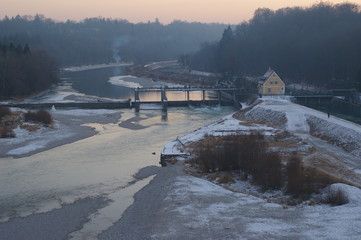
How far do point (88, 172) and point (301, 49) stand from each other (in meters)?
55.2

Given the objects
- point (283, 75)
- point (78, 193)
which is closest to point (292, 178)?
point (78, 193)

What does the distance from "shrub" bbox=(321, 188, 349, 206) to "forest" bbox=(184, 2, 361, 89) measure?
3305 cm

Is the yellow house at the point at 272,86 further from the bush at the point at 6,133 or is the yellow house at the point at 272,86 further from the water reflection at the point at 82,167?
the bush at the point at 6,133

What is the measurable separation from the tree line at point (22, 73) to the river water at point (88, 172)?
22123mm

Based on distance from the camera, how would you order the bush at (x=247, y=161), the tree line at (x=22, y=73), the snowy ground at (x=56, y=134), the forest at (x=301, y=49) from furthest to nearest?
the forest at (x=301, y=49), the tree line at (x=22, y=73), the snowy ground at (x=56, y=134), the bush at (x=247, y=161)

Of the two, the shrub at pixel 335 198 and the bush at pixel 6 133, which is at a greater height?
the bush at pixel 6 133

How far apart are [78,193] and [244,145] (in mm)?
9353

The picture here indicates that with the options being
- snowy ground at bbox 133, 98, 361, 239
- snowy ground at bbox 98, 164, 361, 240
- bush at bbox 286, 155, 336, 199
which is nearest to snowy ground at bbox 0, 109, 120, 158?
snowy ground at bbox 133, 98, 361, 239

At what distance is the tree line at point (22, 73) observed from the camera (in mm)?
55000

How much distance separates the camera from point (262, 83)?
49844 mm

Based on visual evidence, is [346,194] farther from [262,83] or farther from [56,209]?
[262,83]

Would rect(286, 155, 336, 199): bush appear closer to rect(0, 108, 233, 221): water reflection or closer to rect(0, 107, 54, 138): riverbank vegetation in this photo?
rect(0, 108, 233, 221): water reflection

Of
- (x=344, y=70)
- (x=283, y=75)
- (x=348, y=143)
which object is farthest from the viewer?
(x=283, y=75)

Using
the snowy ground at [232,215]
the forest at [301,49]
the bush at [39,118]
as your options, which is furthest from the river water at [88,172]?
the forest at [301,49]
